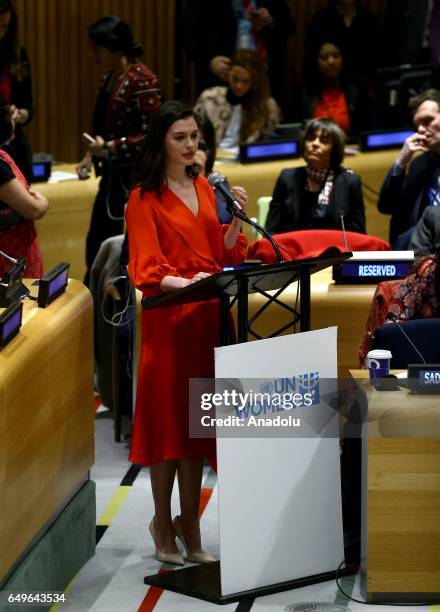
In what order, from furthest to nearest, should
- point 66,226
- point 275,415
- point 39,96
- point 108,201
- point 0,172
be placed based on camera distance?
1. point 39,96
2. point 66,226
3. point 108,201
4. point 0,172
5. point 275,415

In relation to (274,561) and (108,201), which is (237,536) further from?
(108,201)

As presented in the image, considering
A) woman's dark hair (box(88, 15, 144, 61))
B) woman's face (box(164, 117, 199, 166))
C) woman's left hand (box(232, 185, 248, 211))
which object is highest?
woman's dark hair (box(88, 15, 144, 61))

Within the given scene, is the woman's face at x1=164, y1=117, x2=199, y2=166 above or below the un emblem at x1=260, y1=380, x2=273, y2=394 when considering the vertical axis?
above

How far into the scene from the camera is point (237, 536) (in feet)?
14.6

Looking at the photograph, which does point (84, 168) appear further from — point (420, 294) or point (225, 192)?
point (225, 192)

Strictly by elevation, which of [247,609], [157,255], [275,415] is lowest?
[247,609]

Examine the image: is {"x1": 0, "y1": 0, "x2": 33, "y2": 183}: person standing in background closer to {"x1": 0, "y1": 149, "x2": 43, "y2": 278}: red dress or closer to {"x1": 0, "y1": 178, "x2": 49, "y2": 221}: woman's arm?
{"x1": 0, "y1": 149, "x2": 43, "y2": 278}: red dress

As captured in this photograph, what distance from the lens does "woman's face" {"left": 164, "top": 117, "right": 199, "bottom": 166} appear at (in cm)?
472

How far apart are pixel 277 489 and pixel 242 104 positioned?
14.1ft

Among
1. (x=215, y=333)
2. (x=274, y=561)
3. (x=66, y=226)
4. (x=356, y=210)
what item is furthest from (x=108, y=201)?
(x=274, y=561)

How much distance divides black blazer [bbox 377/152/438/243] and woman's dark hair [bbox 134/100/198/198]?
7.44 feet

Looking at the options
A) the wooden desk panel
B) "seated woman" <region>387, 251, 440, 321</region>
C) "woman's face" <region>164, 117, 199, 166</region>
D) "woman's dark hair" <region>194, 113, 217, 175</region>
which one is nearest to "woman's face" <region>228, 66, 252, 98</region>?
"woman's dark hair" <region>194, 113, 217, 175</region>

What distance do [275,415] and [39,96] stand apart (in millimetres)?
5418

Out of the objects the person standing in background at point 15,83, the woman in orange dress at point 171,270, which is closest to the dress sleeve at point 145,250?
the woman in orange dress at point 171,270
